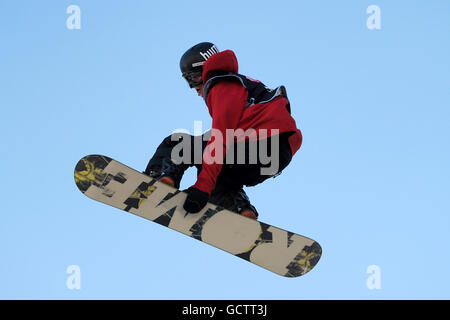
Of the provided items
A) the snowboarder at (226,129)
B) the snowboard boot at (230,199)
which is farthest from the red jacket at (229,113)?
the snowboard boot at (230,199)

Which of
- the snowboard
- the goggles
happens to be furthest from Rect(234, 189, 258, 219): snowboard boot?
the goggles

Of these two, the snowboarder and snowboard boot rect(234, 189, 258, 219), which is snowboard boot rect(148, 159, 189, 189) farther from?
snowboard boot rect(234, 189, 258, 219)

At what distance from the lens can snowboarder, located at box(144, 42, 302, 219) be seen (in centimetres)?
651

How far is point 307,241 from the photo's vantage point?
23.2 feet

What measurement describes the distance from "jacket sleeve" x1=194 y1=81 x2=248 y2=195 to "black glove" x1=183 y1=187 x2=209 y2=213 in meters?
0.05

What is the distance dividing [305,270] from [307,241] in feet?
1.17

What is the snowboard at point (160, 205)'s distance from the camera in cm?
686

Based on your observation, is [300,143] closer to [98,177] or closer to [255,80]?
[255,80]

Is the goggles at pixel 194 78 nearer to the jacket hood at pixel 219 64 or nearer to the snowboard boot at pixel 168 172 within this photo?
the jacket hood at pixel 219 64

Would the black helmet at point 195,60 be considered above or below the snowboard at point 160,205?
above

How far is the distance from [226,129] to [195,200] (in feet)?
2.87

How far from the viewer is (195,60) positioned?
704cm

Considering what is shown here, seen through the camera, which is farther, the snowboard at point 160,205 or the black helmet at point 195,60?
the black helmet at point 195,60

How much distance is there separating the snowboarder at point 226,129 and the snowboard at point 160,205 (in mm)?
184
